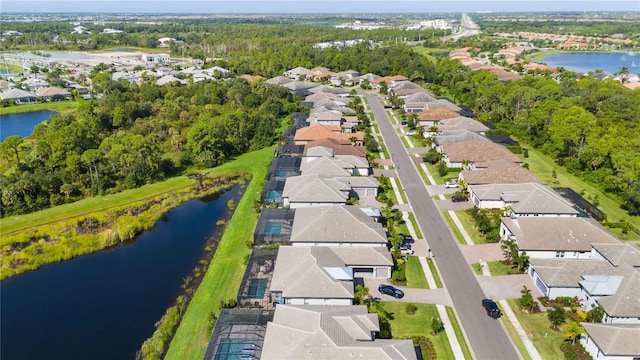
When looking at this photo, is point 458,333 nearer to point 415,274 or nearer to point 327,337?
point 415,274

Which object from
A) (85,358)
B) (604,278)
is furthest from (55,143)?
(604,278)

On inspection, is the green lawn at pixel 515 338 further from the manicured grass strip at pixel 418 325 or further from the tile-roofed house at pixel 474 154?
the tile-roofed house at pixel 474 154

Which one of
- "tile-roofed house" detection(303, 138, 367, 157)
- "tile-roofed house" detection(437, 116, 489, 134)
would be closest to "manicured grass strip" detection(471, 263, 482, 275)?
"tile-roofed house" detection(303, 138, 367, 157)

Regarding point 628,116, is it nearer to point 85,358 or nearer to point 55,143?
point 85,358

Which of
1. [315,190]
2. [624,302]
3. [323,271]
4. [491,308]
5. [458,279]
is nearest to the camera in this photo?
[624,302]

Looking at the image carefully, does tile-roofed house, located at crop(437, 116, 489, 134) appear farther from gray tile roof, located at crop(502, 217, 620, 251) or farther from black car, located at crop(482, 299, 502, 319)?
black car, located at crop(482, 299, 502, 319)

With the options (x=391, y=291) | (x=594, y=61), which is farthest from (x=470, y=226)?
(x=594, y=61)
